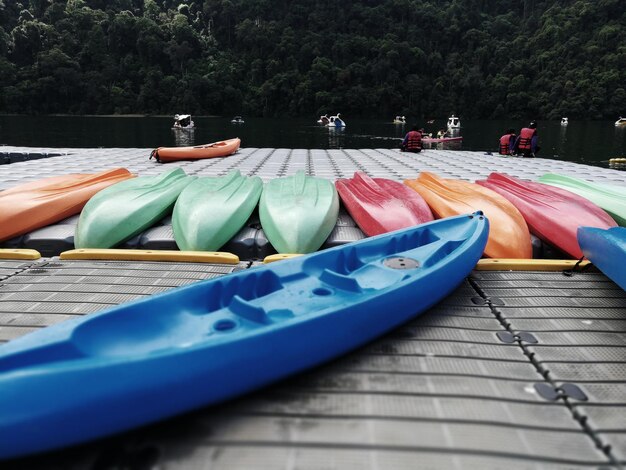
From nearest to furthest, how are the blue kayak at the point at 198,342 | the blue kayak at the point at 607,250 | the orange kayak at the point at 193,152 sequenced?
the blue kayak at the point at 198,342, the blue kayak at the point at 607,250, the orange kayak at the point at 193,152

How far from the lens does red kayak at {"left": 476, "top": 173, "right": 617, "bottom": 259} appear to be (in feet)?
12.5

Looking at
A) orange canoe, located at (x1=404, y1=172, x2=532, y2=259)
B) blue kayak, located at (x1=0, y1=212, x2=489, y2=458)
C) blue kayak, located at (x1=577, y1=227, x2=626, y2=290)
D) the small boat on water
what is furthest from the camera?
the small boat on water

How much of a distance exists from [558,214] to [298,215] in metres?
2.52

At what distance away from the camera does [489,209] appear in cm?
414

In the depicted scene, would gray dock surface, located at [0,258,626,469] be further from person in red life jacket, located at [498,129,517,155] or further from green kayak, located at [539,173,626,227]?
person in red life jacket, located at [498,129,517,155]

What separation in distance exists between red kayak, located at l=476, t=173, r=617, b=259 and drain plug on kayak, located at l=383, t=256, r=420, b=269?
6.06ft

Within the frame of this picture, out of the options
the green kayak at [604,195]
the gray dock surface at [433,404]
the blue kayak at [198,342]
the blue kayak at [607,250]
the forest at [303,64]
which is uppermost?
the forest at [303,64]

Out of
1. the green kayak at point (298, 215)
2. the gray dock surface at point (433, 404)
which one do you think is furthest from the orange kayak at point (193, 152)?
the gray dock surface at point (433, 404)

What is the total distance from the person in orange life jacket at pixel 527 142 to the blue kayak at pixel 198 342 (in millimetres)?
10108

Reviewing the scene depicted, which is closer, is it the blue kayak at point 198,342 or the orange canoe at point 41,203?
the blue kayak at point 198,342

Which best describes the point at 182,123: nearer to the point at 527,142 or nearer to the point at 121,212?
the point at 527,142

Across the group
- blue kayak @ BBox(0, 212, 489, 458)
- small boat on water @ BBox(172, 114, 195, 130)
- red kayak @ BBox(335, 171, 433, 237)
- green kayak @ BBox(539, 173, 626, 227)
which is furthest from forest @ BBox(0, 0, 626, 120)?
blue kayak @ BBox(0, 212, 489, 458)

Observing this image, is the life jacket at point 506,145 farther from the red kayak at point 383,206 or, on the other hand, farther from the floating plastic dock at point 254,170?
the red kayak at point 383,206

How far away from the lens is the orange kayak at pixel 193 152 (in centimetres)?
923
